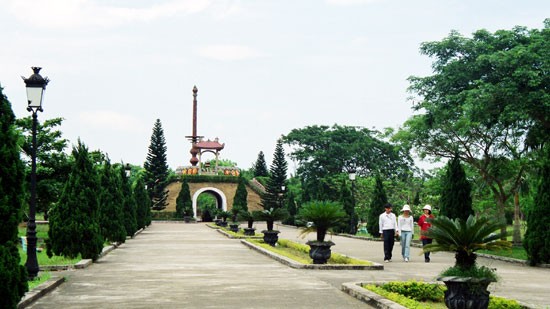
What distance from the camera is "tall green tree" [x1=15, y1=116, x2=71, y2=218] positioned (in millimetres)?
30938

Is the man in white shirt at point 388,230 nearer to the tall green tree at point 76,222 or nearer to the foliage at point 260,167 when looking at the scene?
the tall green tree at point 76,222

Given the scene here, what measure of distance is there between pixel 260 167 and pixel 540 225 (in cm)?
7710

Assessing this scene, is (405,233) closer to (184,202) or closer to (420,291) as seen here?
(420,291)

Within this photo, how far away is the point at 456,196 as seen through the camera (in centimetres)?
2259

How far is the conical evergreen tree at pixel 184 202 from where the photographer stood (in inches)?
2817

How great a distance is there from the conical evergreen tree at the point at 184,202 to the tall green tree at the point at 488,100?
45465mm

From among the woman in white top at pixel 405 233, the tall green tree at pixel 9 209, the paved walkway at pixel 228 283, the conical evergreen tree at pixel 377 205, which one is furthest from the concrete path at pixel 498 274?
the conical evergreen tree at pixel 377 205

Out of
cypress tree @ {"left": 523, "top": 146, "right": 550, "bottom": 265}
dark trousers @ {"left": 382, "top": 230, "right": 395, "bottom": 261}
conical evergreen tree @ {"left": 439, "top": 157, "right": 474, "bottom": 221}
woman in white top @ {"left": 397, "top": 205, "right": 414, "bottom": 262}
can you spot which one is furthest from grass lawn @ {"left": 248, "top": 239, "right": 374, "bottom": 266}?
conical evergreen tree @ {"left": 439, "top": 157, "right": 474, "bottom": 221}

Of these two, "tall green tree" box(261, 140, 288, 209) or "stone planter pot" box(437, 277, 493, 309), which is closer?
"stone planter pot" box(437, 277, 493, 309)

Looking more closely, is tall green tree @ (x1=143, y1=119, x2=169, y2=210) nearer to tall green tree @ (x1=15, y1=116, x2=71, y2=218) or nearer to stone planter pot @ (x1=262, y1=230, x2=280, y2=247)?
tall green tree @ (x1=15, y1=116, x2=71, y2=218)

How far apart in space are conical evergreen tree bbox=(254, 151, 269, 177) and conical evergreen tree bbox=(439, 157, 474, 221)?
7011cm

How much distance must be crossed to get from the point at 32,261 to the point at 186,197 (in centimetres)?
6080

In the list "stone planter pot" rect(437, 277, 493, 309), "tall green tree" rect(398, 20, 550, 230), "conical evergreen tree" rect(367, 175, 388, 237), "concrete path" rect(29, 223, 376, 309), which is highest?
"tall green tree" rect(398, 20, 550, 230)

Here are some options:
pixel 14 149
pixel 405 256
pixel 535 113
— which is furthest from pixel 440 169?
pixel 14 149
